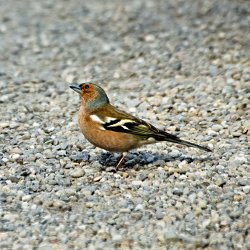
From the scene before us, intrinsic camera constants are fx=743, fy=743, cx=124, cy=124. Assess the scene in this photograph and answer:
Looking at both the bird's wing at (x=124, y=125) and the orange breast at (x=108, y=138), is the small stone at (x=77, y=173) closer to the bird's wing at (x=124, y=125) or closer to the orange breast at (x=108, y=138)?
the orange breast at (x=108, y=138)

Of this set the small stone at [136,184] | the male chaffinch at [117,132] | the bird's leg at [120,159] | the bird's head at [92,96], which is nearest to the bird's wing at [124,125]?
the male chaffinch at [117,132]

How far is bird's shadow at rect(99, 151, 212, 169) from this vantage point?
27.6 ft

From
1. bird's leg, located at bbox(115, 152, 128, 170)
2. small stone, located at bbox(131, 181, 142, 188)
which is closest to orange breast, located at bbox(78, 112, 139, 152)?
bird's leg, located at bbox(115, 152, 128, 170)

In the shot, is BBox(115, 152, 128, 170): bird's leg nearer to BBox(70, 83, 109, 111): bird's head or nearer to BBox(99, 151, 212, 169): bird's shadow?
BBox(99, 151, 212, 169): bird's shadow

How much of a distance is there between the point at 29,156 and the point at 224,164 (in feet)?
7.39

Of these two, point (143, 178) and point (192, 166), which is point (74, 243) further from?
point (192, 166)

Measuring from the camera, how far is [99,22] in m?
16.4

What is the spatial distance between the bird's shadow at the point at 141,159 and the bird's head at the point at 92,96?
71cm

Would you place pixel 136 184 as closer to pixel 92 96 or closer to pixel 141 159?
pixel 141 159

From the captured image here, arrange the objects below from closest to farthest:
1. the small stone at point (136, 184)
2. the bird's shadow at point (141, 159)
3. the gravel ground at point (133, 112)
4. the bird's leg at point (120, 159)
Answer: the gravel ground at point (133, 112), the small stone at point (136, 184), the bird's leg at point (120, 159), the bird's shadow at point (141, 159)

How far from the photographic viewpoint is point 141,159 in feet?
28.2

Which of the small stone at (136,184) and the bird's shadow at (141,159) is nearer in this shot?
the small stone at (136,184)

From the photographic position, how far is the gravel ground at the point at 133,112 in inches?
266

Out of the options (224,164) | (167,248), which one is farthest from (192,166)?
(167,248)
